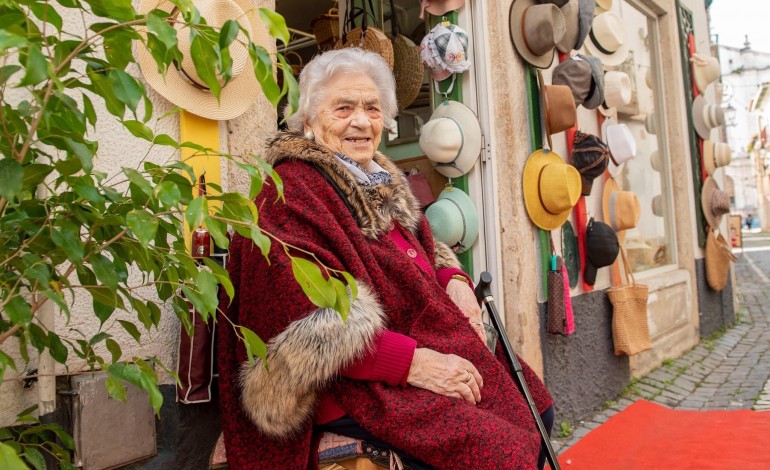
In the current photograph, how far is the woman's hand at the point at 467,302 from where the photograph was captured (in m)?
2.33

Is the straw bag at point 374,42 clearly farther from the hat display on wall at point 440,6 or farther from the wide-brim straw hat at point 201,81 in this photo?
the wide-brim straw hat at point 201,81

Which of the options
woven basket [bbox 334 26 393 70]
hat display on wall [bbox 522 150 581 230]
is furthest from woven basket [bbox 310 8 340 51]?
hat display on wall [bbox 522 150 581 230]

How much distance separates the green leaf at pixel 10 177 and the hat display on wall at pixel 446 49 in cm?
305

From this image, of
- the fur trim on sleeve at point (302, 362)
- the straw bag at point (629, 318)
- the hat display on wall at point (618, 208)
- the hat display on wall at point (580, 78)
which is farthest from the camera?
the hat display on wall at point (618, 208)

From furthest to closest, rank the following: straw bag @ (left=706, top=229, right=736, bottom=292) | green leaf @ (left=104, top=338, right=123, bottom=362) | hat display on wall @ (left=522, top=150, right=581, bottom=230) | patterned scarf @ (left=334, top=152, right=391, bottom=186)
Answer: straw bag @ (left=706, top=229, right=736, bottom=292), hat display on wall @ (left=522, top=150, right=581, bottom=230), patterned scarf @ (left=334, top=152, right=391, bottom=186), green leaf @ (left=104, top=338, right=123, bottom=362)

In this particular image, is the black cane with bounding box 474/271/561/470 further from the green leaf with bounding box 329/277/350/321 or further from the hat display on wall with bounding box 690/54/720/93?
the hat display on wall with bounding box 690/54/720/93

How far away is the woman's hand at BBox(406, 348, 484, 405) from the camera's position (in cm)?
184

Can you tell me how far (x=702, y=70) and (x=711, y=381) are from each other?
3889 mm

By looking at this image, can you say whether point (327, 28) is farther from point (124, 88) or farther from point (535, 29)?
point (124, 88)

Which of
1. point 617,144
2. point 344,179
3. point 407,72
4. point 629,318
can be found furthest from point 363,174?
point 617,144

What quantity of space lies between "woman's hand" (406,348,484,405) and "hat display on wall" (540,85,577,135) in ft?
8.50

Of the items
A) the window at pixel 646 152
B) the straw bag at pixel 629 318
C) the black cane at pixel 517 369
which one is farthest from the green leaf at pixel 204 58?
the window at pixel 646 152

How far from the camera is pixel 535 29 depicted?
3.98 metres

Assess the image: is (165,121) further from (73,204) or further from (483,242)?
(483,242)
